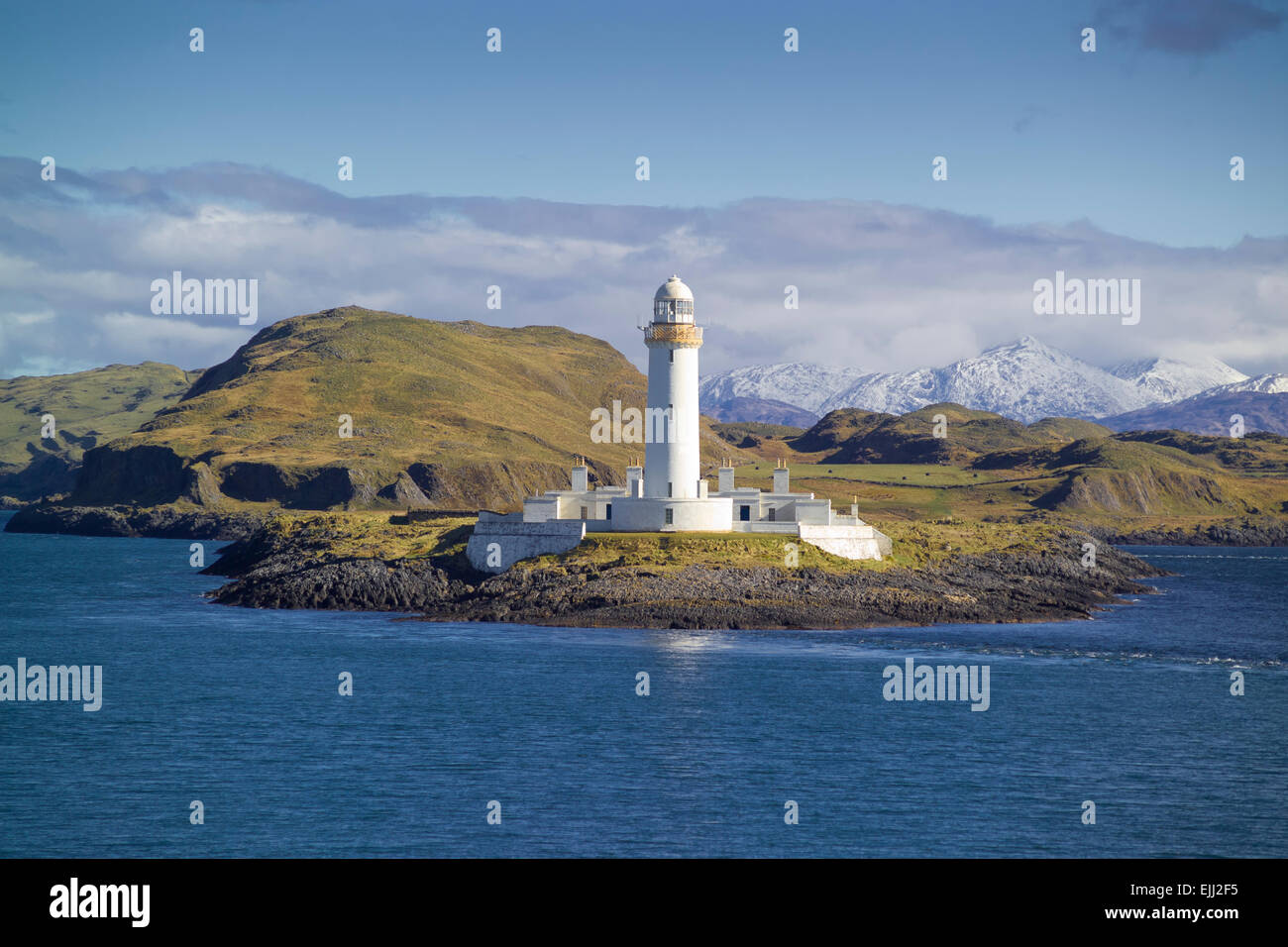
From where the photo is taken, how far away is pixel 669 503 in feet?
249

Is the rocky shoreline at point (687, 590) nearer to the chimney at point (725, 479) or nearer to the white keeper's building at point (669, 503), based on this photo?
the white keeper's building at point (669, 503)

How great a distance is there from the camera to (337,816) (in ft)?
111

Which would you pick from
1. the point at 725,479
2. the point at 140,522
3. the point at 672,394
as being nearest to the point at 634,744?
the point at 672,394

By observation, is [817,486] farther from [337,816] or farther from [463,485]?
[337,816]

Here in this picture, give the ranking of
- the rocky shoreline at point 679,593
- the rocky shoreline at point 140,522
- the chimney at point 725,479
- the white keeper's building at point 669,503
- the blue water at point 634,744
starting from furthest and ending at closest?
the rocky shoreline at point 140,522, the chimney at point 725,479, the white keeper's building at point 669,503, the rocky shoreline at point 679,593, the blue water at point 634,744

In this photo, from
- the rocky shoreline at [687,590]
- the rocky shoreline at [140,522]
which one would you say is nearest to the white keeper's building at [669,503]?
the rocky shoreline at [687,590]

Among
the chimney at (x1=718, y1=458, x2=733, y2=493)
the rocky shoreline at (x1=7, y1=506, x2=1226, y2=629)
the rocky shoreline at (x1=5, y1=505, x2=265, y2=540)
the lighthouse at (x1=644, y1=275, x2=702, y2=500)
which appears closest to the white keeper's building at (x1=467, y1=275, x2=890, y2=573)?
the lighthouse at (x1=644, y1=275, x2=702, y2=500)

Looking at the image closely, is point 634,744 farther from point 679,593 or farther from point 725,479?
point 725,479

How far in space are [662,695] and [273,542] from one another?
58567 millimetres

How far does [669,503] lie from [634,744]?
1330 inches

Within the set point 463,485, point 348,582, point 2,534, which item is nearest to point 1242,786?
point 348,582

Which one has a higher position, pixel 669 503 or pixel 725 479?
pixel 725 479

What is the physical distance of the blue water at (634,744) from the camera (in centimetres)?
3253
